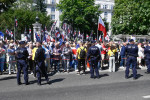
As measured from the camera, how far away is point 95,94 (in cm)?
652

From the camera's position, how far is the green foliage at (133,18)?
94.8ft

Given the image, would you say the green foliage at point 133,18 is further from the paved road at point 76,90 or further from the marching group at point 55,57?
the paved road at point 76,90

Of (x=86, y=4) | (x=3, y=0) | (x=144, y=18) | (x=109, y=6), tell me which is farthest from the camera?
(x=109, y=6)

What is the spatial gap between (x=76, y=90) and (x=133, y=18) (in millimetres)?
26501

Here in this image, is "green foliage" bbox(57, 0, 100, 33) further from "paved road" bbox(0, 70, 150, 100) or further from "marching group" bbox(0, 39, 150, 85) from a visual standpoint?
"paved road" bbox(0, 70, 150, 100)

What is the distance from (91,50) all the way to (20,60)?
11.8 feet

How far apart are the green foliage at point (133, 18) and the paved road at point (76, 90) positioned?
76.1 feet

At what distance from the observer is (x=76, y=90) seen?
279 inches

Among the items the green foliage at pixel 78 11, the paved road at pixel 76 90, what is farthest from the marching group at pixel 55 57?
the green foliage at pixel 78 11

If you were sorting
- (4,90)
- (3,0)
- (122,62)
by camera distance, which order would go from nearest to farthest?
1. (4,90)
2. (122,62)
3. (3,0)

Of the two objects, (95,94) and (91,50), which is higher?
(91,50)

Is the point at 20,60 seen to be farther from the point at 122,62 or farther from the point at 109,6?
the point at 109,6

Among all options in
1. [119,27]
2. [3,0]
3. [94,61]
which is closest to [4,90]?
[94,61]

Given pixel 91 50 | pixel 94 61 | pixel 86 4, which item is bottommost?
pixel 94 61
